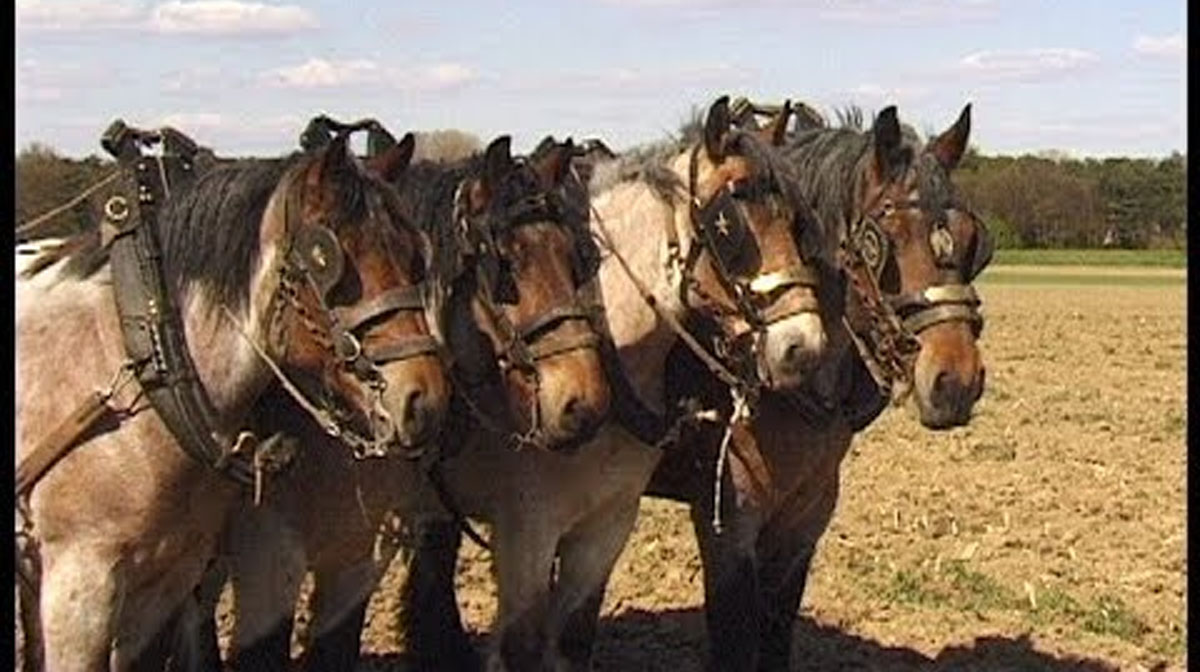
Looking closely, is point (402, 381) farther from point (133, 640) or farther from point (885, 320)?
point (885, 320)

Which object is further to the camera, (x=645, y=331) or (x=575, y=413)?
(x=645, y=331)

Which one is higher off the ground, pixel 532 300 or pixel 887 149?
pixel 887 149

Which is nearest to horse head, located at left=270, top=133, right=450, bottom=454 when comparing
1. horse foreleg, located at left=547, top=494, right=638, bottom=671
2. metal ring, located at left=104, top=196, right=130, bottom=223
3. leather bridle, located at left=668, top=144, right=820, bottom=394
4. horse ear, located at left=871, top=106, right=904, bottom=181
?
metal ring, located at left=104, top=196, right=130, bottom=223

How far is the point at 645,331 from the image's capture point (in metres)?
5.10

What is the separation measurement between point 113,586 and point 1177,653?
4.34 meters

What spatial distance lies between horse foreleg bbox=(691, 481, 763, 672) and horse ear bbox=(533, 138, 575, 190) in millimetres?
1122

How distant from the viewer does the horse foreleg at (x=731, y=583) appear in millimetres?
5523

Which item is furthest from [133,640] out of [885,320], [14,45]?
[885,320]

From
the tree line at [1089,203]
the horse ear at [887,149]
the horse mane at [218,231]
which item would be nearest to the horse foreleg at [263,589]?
the horse mane at [218,231]

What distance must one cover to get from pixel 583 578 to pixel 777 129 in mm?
1489

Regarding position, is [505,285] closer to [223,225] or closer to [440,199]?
[440,199]

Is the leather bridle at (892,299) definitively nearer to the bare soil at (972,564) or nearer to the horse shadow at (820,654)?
the bare soil at (972,564)

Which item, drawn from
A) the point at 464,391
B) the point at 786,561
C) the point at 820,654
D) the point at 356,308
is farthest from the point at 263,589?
the point at 820,654

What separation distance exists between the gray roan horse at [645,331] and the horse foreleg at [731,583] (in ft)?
1.14
